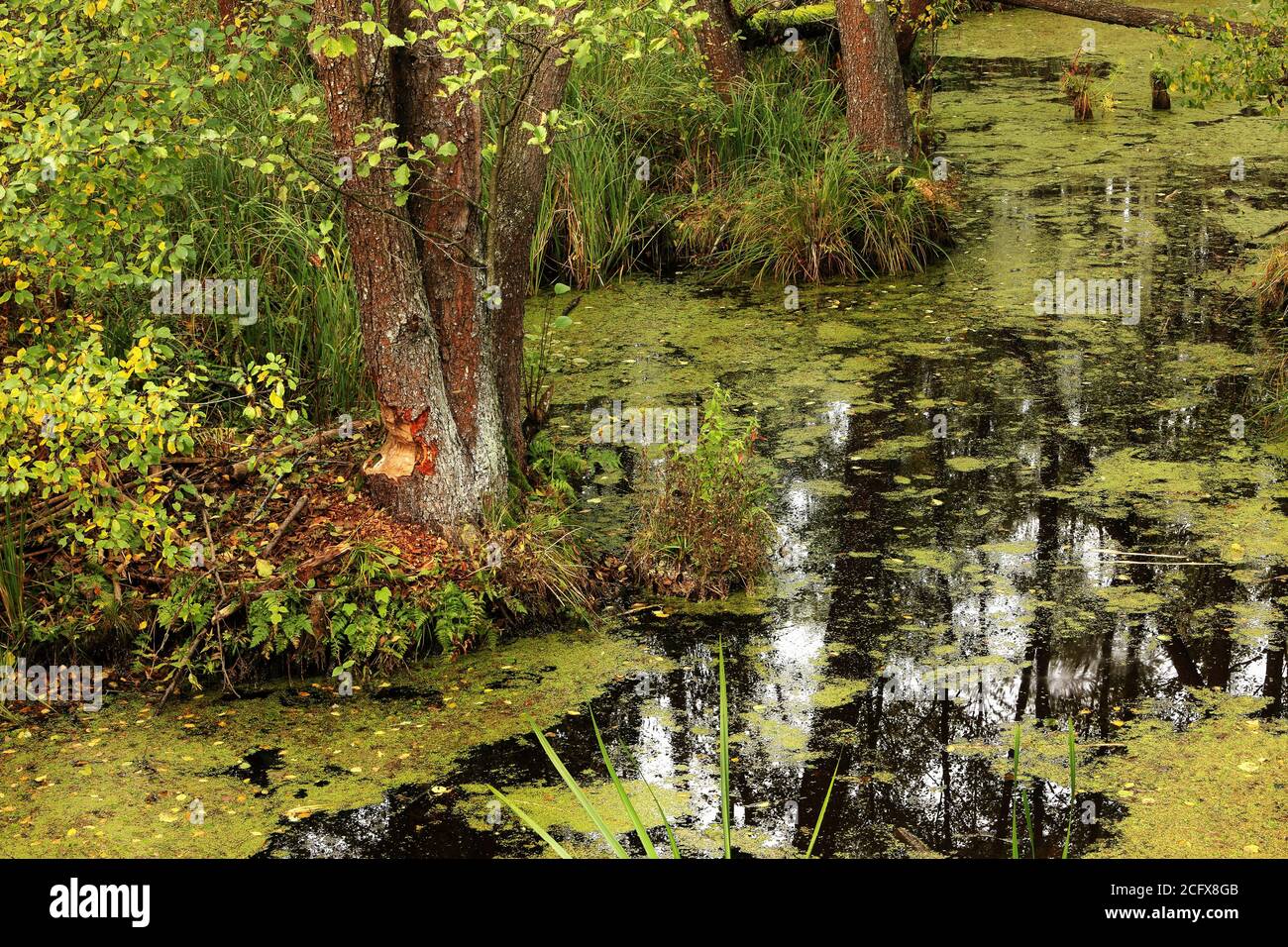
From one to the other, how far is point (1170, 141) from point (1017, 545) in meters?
5.95

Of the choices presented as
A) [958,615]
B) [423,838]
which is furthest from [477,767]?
[958,615]

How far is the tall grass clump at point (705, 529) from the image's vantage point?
190 inches

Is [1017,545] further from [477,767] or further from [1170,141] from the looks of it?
[1170,141]

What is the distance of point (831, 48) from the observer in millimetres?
9984

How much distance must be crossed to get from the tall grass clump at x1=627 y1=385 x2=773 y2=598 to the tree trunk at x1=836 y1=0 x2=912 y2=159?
152 inches

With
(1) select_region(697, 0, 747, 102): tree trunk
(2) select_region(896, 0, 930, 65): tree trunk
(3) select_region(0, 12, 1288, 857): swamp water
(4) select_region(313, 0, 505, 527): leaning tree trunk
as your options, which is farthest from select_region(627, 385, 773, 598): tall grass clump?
(2) select_region(896, 0, 930, 65): tree trunk

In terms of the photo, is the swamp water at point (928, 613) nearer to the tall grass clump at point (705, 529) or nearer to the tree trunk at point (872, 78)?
the tall grass clump at point (705, 529)

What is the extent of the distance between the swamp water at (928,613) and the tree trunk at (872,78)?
2.67 feet

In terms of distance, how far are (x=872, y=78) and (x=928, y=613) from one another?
14.9ft

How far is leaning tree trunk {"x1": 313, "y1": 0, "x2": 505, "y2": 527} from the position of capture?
4410 mm

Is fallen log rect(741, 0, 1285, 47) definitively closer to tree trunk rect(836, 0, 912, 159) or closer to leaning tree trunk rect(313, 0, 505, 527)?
tree trunk rect(836, 0, 912, 159)

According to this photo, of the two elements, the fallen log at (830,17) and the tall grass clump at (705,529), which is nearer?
the tall grass clump at (705,529)

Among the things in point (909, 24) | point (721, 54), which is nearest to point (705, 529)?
point (721, 54)

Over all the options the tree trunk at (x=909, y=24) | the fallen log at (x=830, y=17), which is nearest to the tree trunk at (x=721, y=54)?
the fallen log at (x=830, y=17)
